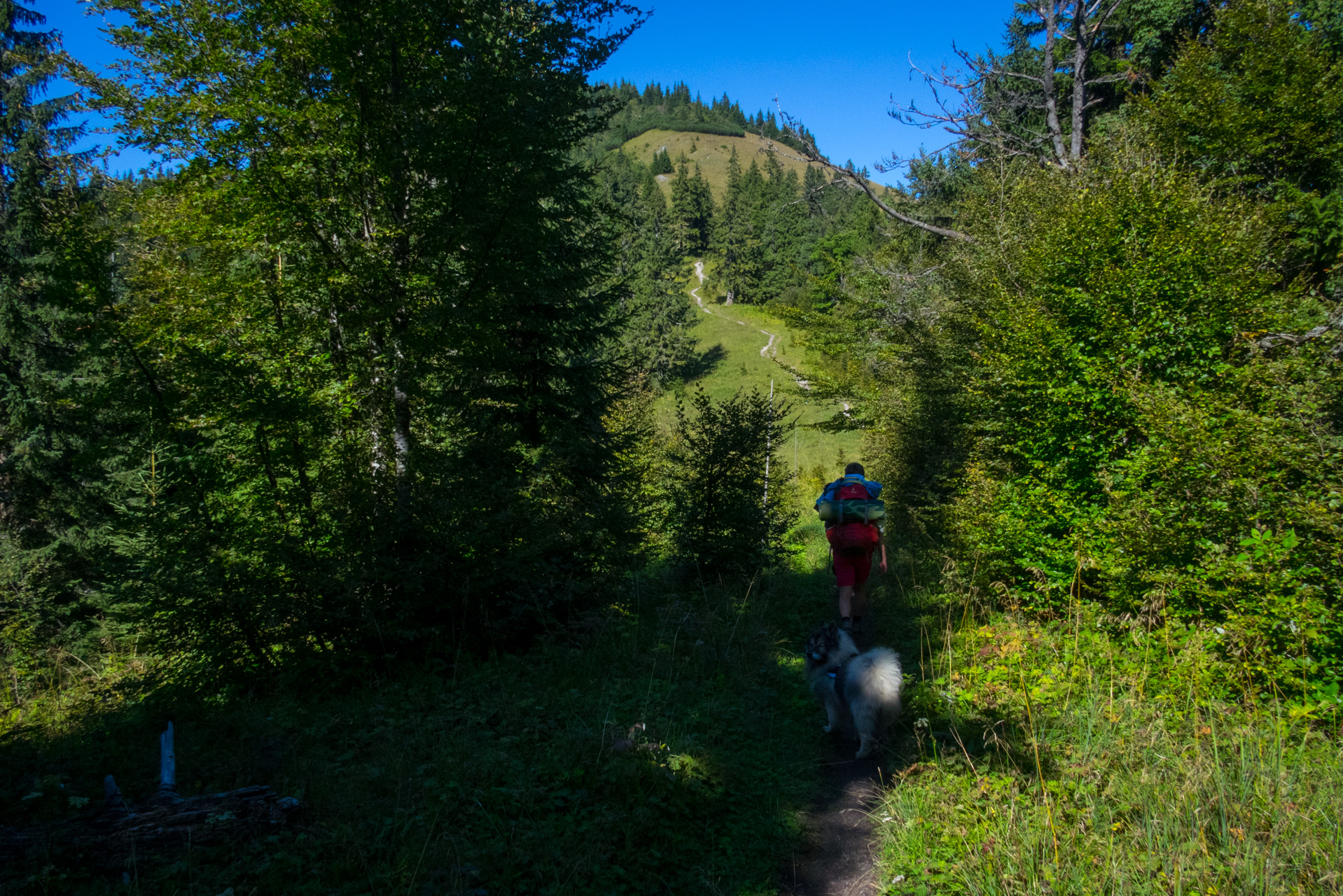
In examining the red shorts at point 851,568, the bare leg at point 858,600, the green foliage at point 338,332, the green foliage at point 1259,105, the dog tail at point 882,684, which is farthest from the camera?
the green foliage at point 1259,105

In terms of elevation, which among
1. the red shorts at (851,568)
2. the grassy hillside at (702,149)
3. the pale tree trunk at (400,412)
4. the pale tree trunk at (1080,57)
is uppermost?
the grassy hillside at (702,149)

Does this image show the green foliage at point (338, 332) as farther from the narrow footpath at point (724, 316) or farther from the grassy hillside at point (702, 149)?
the grassy hillside at point (702, 149)

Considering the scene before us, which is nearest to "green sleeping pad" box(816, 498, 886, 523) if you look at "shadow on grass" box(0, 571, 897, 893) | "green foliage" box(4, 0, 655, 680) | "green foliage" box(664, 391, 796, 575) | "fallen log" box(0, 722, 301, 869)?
"shadow on grass" box(0, 571, 897, 893)

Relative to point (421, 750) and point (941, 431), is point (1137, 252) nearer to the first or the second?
point (941, 431)

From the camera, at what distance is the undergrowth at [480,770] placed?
3.02m

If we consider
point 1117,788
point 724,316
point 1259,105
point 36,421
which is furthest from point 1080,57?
point 724,316

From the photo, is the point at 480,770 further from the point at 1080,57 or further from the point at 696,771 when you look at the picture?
the point at 1080,57

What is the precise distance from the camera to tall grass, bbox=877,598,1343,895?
260cm

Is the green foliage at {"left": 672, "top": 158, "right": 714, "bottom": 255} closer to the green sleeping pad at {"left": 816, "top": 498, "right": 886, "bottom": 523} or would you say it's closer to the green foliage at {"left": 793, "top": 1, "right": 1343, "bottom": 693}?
the green foliage at {"left": 793, "top": 1, "right": 1343, "bottom": 693}

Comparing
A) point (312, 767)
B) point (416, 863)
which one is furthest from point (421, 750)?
point (416, 863)

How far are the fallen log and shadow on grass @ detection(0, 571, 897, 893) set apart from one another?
0.24 feet

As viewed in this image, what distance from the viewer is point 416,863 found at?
9.86ft

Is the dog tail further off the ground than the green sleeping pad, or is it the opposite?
the green sleeping pad

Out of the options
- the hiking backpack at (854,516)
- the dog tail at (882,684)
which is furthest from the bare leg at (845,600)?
the dog tail at (882,684)
